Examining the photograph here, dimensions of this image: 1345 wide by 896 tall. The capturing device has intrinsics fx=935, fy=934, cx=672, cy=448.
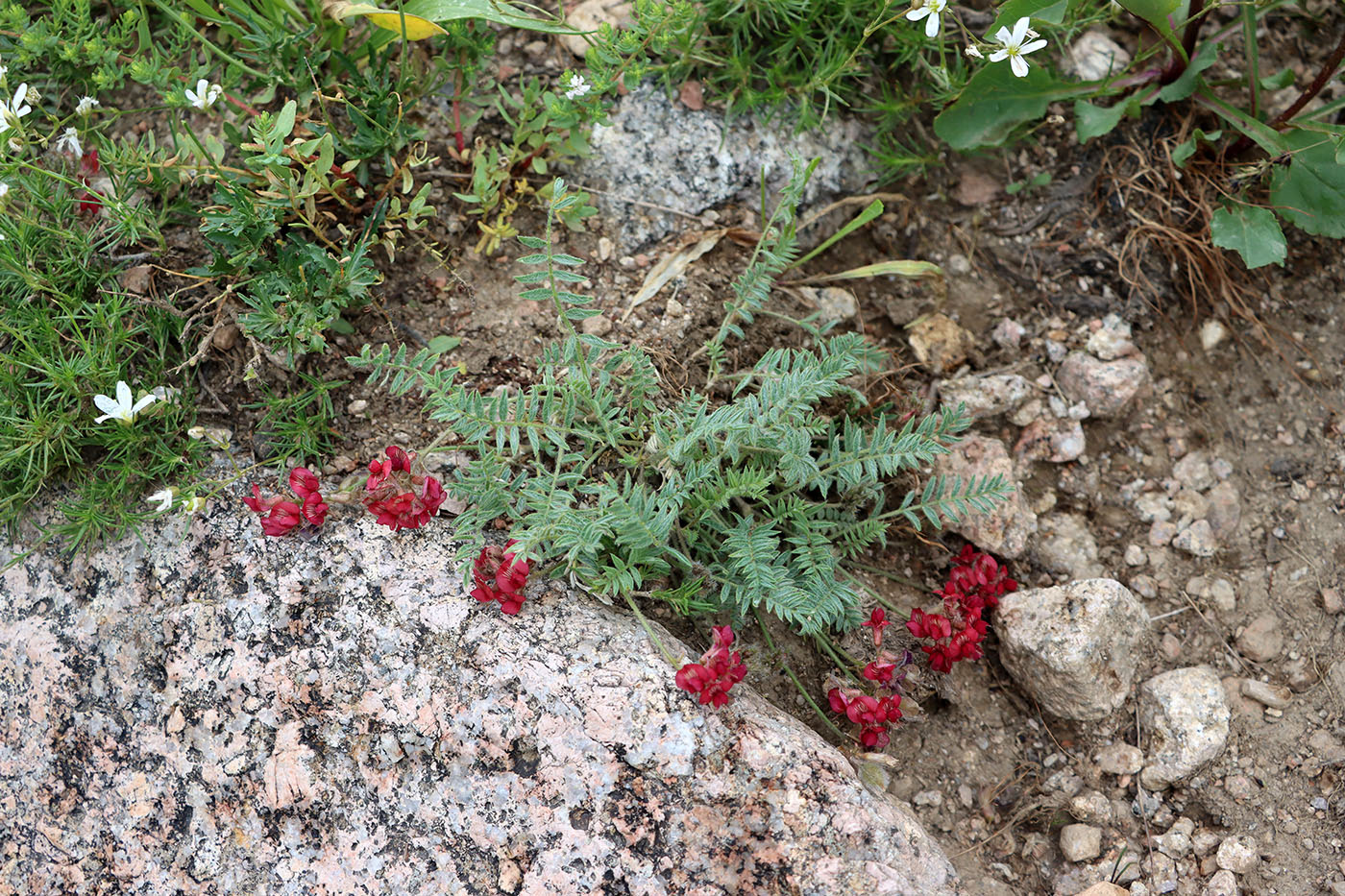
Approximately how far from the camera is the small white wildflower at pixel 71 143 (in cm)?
298

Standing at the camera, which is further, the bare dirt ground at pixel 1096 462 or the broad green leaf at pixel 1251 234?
the broad green leaf at pixel 1251 234

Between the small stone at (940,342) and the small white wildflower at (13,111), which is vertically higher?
the small white wildflower at (13,111)

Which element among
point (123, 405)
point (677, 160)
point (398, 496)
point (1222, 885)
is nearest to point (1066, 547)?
point (1222, 885)

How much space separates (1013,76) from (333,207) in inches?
93.9

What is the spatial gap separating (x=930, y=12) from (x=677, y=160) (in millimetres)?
941

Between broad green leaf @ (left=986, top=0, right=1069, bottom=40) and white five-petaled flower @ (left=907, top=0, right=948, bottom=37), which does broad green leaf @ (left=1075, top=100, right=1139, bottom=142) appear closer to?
broad green leaf @ (left=986, top=0, right=1069, bottom=40)

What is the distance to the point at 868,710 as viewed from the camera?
260cm

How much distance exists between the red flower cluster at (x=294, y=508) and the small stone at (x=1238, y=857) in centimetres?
275

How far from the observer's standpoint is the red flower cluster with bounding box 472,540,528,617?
242 centimetres

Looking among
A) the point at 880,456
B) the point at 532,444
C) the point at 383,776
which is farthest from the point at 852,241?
the point at 383,776

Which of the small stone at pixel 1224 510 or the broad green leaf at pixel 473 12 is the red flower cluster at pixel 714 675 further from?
the broad green leaf at pixel 473 12

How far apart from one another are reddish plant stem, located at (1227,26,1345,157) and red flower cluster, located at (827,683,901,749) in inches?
94.3

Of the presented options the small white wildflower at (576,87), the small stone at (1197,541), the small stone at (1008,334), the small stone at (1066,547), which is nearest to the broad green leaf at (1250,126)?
the small stone at (1008,334)

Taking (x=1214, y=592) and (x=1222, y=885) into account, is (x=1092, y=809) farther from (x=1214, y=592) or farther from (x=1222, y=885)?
(x=1214, y=592)
